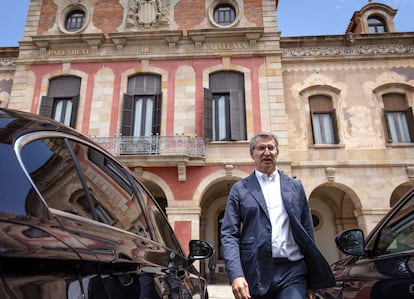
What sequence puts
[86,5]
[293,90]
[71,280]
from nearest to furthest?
[71,280] < [293,90] < [86,5]

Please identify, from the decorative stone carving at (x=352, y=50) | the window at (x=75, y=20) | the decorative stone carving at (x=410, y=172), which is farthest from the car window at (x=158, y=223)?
the window at (x=75, y=20)

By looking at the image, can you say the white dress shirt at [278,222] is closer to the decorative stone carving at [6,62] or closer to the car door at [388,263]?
the car door at [388,263]

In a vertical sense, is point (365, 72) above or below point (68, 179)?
above

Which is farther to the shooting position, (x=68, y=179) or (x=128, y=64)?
(x=128, y=64)

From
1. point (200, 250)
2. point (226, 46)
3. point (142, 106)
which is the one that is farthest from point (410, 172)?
point (200, 250)

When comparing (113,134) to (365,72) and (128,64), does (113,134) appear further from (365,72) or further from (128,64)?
(365,72)

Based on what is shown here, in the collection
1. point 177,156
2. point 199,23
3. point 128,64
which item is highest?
point 199,23

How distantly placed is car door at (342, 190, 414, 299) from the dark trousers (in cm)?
37

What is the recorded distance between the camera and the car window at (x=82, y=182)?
4.01 feet

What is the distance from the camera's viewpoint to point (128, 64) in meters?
14.0

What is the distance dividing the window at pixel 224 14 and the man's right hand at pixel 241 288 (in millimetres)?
13964

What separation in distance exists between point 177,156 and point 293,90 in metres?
5.93

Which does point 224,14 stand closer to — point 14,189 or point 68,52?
point 68,52

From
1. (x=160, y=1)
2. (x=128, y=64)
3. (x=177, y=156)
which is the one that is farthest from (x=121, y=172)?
(x=160, y=1)
